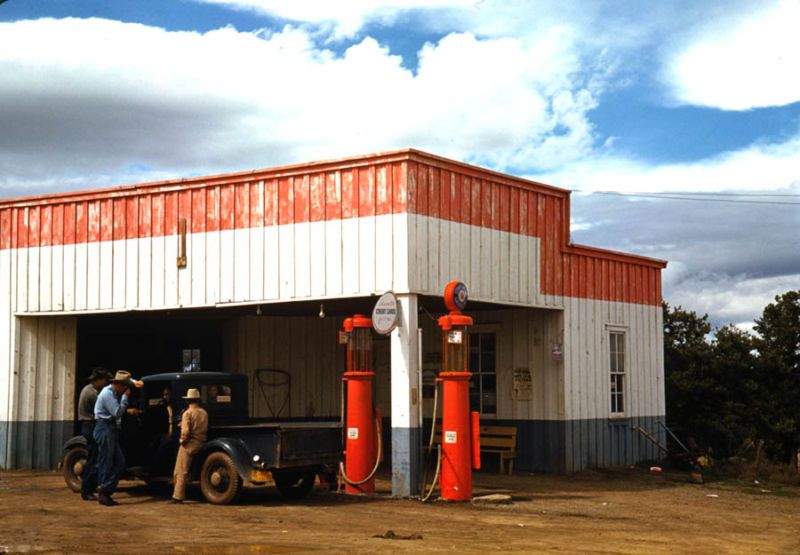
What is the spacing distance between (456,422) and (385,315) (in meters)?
1.95

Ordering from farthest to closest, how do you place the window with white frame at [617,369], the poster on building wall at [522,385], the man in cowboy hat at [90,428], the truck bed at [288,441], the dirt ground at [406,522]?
1. the window with white frame at [617,369]
2. the poster on building wall at [522,385]
3. the man in cowboy hat at [90,428]
4. the truck bed at [288,441]
5. the dirt ground at [406,522]

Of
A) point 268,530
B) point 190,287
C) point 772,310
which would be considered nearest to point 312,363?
point 190,287

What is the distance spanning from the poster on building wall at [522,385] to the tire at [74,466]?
8488 mm

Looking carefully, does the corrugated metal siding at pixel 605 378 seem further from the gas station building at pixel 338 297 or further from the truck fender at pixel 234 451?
the truck fender at pixel 234 451

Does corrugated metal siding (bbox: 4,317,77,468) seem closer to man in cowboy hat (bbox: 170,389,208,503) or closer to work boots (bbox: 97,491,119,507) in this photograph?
work boots (bbox: 97,491,119,507)

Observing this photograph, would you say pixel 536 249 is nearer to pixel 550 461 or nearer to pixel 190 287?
pixel 550 461

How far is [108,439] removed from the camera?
15633 mm

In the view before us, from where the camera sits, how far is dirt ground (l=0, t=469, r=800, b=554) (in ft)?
39.1

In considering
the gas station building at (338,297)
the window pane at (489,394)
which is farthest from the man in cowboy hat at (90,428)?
the window pane at (489,394)

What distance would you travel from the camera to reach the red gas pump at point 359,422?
16.8 metres

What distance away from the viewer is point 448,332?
53.9 ft

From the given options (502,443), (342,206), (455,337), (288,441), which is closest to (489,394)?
(502,443)

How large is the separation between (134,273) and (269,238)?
323cm

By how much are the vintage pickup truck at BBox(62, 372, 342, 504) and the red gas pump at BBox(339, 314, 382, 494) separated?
0.47 meters
